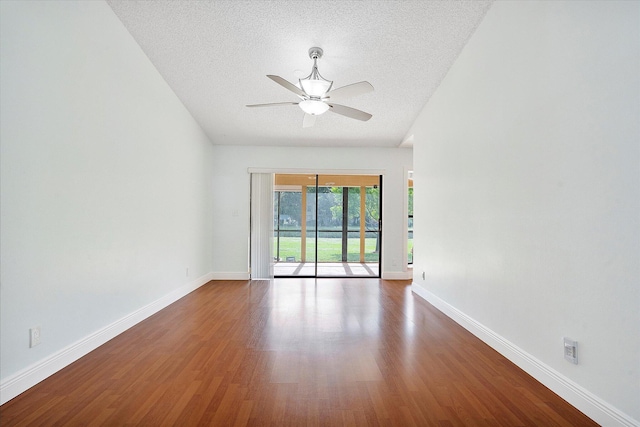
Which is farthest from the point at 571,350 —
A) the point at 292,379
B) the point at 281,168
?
the point at 281,168

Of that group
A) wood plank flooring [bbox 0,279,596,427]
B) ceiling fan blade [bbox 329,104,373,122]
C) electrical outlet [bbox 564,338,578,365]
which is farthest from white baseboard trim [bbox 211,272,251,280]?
electrical outlet [bbox 564,338,578,365]

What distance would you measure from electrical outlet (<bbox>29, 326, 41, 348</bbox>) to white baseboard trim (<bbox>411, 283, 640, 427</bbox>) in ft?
10.9

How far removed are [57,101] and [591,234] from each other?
350cm

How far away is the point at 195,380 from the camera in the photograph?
2.25m

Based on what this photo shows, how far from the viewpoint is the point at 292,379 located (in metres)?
2.26

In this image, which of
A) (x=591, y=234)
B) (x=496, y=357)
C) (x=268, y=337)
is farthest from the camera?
(x=268, y=337)

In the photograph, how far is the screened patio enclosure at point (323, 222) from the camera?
6.64 metres

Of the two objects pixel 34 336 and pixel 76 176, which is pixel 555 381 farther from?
pixel 76 176

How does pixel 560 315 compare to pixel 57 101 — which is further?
pixel 57 101

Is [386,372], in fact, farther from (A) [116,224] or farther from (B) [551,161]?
(A) [116,224]

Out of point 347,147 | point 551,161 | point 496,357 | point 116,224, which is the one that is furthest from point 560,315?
point 347,147

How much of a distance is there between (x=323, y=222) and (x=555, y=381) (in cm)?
483

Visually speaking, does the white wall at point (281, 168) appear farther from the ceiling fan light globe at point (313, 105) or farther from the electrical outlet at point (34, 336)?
the electrical outlet at point (34, 336)

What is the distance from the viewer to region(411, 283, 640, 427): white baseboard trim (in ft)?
5.71
